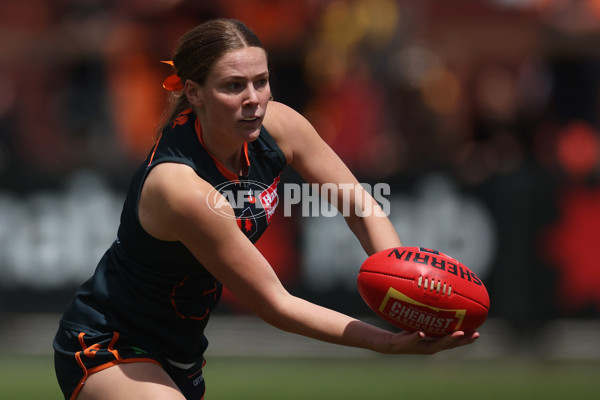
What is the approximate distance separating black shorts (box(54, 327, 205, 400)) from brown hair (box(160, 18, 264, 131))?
3.48 ft

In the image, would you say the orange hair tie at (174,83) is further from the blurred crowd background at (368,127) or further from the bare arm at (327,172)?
the blurred crowd background at (368,127)

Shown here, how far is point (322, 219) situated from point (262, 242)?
1.78ft

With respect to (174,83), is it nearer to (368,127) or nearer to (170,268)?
(170,268)

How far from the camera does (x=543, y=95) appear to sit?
9.77m

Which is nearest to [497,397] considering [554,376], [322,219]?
[554,376]

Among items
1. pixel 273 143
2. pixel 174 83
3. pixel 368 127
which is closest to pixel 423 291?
pixel 273 143

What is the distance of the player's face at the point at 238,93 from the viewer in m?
3.67

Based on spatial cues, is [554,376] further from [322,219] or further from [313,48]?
[313,48]

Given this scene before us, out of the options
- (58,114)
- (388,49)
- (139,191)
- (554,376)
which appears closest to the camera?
(139,191)

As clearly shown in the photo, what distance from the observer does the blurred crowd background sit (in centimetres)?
845

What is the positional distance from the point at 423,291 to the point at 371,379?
4.08m

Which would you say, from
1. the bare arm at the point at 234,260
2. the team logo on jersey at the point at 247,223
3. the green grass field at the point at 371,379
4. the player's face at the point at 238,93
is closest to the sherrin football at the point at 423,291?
the bare arm at the point at 234,260

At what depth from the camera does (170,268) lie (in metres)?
3.86

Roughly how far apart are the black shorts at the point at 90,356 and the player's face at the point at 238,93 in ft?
3.04
